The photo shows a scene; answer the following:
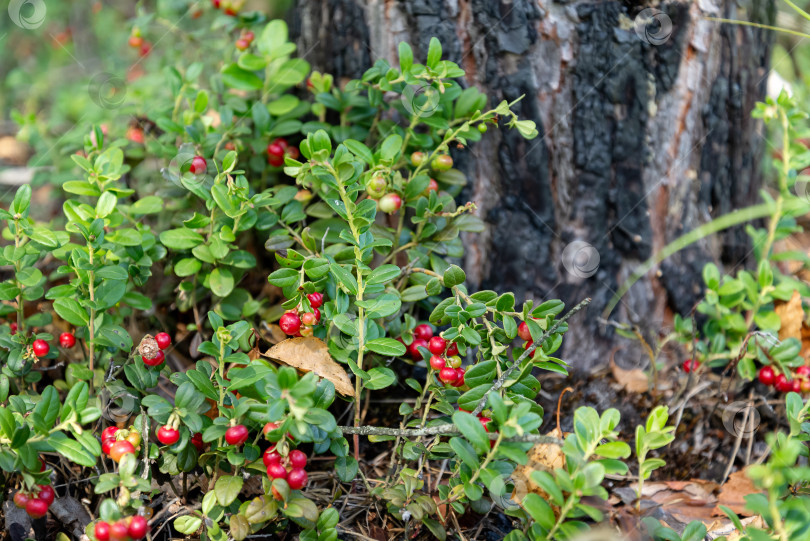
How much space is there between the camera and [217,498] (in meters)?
1.49

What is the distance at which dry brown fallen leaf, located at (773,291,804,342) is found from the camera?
2330 millimetres

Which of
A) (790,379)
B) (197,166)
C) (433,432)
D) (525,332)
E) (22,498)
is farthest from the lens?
(790,379)

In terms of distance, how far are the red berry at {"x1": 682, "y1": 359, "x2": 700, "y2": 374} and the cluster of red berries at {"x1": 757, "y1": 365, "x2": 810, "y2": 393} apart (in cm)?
21

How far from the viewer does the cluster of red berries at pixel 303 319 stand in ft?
5.28

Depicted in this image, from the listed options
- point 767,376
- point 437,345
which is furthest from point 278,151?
point 767,376

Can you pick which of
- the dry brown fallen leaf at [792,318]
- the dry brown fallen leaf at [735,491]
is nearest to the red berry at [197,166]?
the dry brown fallen leaf at [735,491]

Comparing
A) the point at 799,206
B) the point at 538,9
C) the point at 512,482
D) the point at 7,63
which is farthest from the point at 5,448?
the point at 7,63

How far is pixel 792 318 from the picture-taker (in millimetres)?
2336

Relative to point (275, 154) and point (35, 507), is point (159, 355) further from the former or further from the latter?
point (275, 154)

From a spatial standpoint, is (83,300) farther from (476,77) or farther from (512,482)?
(476,77)

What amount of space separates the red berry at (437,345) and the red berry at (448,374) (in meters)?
0.06

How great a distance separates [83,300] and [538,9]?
5.52ft

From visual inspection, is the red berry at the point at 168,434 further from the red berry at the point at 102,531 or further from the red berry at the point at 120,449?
the red berry at the point at 102,531

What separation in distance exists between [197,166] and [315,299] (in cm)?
60
